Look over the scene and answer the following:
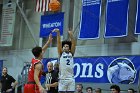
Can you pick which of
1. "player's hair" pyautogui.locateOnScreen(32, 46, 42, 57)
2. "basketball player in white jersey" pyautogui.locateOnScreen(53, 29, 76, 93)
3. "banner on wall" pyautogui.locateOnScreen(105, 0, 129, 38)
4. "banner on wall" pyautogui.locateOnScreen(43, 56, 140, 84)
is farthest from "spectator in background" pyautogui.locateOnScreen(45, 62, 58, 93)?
"banner on wall" pyautogui.locateOnScreen(105, 0, 129, 38)

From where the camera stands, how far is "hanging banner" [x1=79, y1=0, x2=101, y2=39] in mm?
13695

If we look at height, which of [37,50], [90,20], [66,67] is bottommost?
[66,67]

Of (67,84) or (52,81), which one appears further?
(52,81)

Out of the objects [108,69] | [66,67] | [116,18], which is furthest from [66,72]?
[116,18]

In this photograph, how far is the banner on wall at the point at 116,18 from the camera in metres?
12.7

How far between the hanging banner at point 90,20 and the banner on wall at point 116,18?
0.53m

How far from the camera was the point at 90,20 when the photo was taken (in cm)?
1392

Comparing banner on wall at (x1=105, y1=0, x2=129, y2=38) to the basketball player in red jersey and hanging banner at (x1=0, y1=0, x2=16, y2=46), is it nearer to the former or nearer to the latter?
the basketball player in red jersey

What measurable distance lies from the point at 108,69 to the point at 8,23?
23.6 feet

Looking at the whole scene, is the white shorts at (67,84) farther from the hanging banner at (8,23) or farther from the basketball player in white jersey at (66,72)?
the hanging banner at (8,23)

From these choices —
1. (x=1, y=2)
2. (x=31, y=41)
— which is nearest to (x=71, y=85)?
(x=31, y=41)

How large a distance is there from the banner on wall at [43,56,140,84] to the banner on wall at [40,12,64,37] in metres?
1.99

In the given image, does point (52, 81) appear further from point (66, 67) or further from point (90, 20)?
point (90, 20)

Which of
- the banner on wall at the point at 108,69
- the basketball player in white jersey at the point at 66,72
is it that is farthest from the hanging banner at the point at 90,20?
the basketball player in white jersey at the point at 66,72
